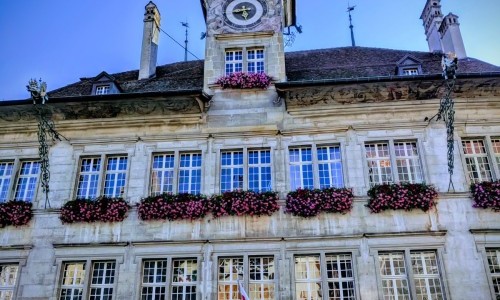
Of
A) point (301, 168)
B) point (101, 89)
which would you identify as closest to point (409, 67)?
point (301, 168)

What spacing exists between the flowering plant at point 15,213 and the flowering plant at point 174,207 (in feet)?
9.95

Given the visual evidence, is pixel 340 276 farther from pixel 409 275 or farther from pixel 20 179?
pixel 20 179

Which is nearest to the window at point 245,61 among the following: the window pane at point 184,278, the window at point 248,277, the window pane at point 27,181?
the window at point 248,277

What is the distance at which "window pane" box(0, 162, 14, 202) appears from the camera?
12375mm

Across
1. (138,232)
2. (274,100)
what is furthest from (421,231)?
(138,232)

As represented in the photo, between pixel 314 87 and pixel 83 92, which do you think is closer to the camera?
pixel 314 87

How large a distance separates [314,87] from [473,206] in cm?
489

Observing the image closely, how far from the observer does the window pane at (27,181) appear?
12.3 meters

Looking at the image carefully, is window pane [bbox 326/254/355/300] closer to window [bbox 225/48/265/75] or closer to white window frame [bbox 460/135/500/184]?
white window frame [bbox 460/135/500/184]

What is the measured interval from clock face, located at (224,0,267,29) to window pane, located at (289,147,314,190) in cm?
441

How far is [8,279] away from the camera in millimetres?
11344

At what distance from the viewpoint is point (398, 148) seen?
11.8 m

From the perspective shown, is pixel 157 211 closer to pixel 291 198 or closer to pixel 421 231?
pixel 291 198

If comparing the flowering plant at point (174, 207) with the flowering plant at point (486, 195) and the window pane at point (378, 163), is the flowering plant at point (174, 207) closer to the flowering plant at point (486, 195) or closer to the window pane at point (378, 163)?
the window pane at point (378, 163)
